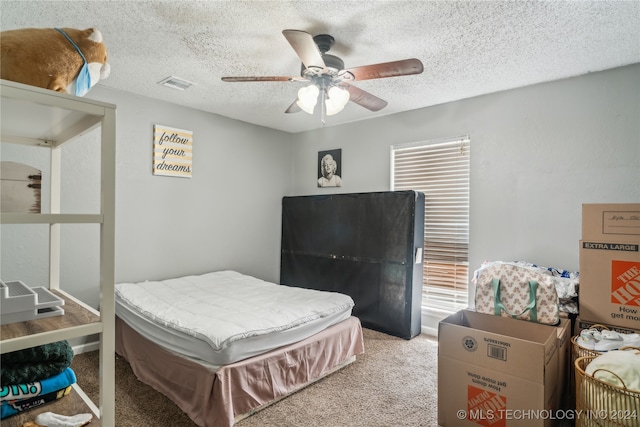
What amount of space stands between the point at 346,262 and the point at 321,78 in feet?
7.43

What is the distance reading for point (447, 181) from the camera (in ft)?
11.8

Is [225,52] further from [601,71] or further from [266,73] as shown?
[601,71]

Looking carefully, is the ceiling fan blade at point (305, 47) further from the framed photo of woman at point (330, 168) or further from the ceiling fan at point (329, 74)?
the framed photo of woman at point (330, 168)

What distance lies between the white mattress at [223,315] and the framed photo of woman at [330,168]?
1.73 meters

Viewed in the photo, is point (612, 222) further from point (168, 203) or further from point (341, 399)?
point (168, 203)

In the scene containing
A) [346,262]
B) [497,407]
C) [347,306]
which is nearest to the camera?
[497,407]

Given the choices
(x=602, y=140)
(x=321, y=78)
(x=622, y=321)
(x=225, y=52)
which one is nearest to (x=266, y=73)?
(x=225, y=52)

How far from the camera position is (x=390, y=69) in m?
2.05

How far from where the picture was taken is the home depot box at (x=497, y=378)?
167 centimetres

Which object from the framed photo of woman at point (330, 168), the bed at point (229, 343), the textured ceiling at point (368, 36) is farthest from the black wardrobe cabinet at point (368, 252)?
the textured ceiling at point (368, 36)

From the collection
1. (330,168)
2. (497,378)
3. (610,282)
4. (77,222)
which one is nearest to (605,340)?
(610,282)

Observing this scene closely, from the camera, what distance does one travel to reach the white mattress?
6.76ft

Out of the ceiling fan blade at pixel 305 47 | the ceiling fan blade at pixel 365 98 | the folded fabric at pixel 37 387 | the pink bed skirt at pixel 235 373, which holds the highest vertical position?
the ceiling fan blade at pixel 305 47

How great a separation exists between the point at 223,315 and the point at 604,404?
2.19 metres
